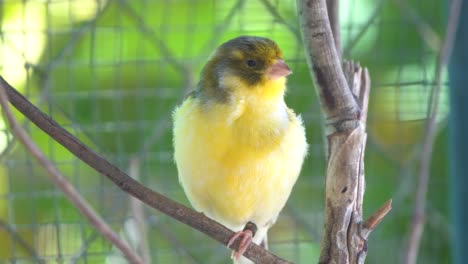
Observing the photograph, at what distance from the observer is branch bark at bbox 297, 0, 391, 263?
2.46ft

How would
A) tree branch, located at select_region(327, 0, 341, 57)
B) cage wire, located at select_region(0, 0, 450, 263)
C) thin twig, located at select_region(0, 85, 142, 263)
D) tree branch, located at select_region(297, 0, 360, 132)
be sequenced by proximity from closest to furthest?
thin twig, located at select_region(0, 85, 142, 263) < tree branch, located at select_region(297, 0, 360, 132) < tree branch, located at select_region(327, 0, 341, 57) < cage wire, located at select_region(0, 0, 450, 263)

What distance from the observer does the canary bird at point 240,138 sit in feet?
3.28

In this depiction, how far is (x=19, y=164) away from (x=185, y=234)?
1.03 feet

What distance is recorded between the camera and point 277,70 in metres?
1.05

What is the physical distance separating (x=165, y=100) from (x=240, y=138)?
1.64ft

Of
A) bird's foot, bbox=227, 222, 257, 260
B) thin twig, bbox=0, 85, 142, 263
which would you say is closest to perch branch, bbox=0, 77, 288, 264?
bird's foot, bbox=227, 222, 257, 260

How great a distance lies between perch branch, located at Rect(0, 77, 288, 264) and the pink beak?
260 mm

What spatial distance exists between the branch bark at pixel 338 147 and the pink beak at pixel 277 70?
0.77ft

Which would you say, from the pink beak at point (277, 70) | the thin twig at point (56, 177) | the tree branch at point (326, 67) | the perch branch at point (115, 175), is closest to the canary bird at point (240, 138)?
the pink beak at point (277, 70)

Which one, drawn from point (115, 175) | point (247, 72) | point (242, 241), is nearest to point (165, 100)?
point (247, 72)

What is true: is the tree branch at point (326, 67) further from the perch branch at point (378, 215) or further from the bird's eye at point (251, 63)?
the bird's eye at point (251, 63)

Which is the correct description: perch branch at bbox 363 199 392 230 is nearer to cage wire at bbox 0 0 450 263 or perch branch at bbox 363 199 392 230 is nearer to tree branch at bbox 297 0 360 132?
tree branch at bbox 297 0 360 132

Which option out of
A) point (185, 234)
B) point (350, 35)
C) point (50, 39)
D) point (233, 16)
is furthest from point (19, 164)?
point (350, 35)

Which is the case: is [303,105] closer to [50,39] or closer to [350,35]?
[350,35]
